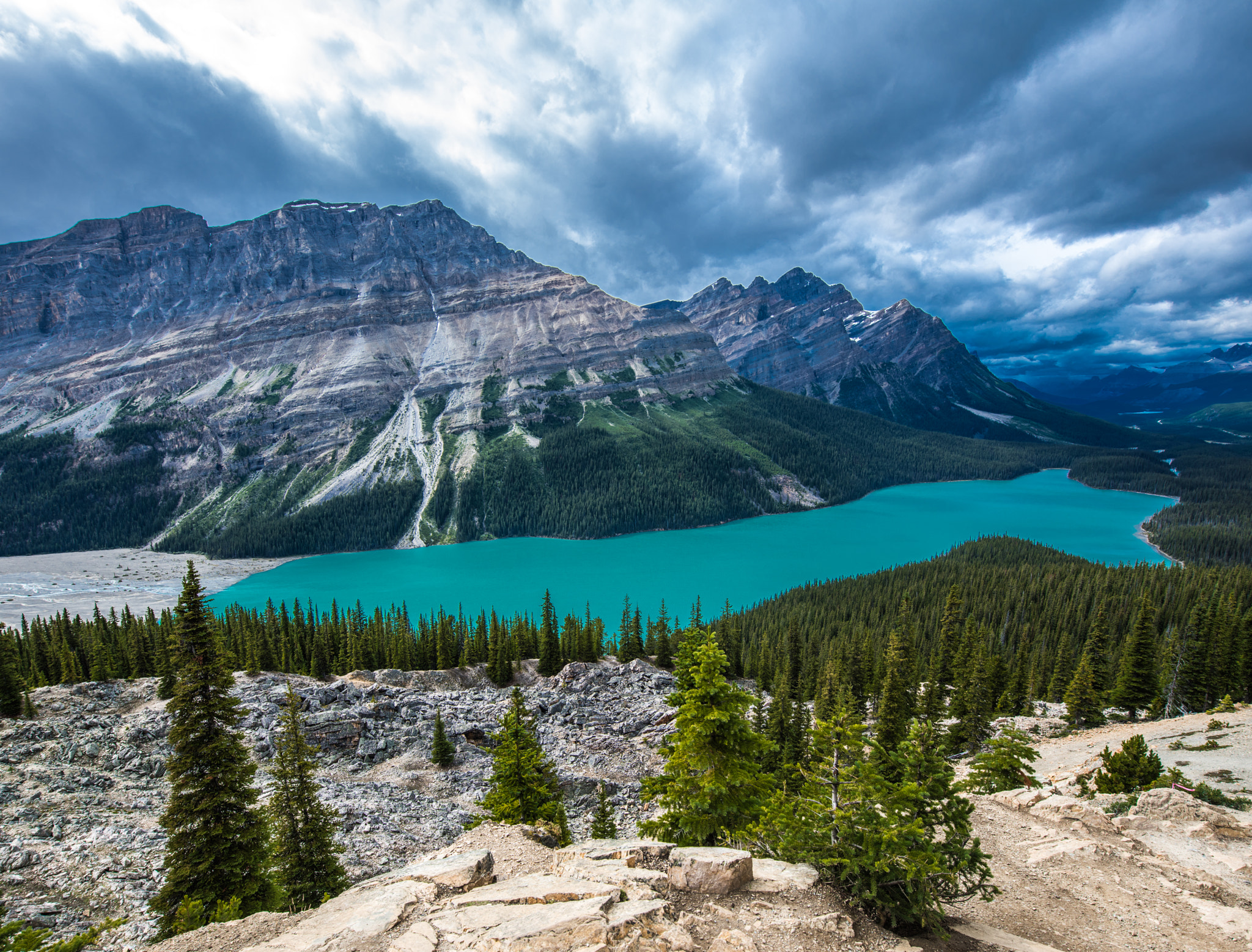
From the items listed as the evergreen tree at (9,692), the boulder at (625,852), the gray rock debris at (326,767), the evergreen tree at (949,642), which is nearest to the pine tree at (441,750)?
the gray rock debris at (326,767)

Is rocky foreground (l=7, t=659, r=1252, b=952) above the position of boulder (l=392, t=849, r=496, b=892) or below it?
below

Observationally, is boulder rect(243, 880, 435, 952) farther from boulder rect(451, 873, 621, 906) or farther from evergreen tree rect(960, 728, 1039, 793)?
evergreen tree rect(960, 728, 1039, 793)

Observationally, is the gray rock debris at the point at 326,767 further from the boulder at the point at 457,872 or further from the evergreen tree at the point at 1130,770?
the evergreen tree at the point at 1130,770

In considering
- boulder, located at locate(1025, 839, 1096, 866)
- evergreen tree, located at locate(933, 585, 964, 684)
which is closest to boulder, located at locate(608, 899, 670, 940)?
boulder, located at locate(1025, 839, 1096, 866)

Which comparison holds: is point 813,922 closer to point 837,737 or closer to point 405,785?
point 837,737

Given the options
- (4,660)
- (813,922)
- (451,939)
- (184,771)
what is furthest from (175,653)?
(4,660)

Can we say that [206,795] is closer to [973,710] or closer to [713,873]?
[713,873]
